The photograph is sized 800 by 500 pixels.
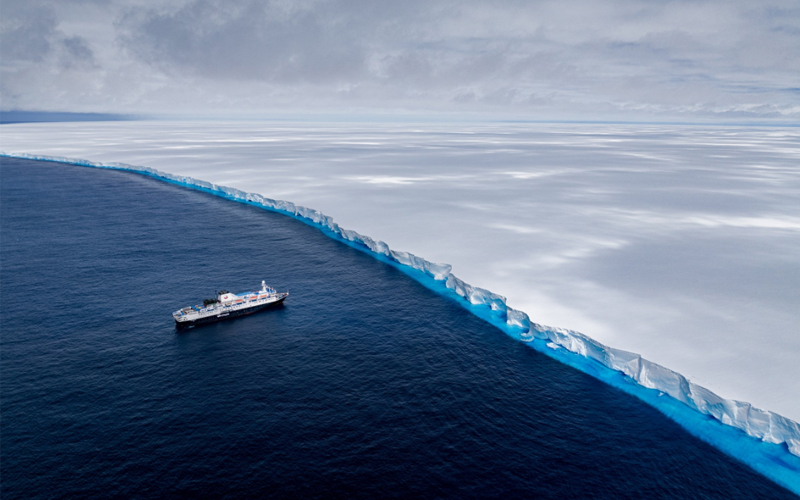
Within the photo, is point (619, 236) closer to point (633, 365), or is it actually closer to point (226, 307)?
point (633, 365)

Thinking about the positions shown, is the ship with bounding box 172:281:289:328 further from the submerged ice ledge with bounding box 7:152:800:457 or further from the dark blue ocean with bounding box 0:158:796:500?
the submerged ice ledge with bounding box 7:152:800:457

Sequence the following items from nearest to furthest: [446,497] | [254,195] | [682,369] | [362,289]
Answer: [446,497] → [682,369] → [362,289] → [254,195]

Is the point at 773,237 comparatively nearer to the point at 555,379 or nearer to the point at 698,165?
the point at 555,379

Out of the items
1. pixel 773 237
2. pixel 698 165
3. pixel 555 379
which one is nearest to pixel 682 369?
pixel 555 379

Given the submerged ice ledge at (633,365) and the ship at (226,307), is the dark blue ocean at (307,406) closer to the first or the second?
the ship at (226,307)

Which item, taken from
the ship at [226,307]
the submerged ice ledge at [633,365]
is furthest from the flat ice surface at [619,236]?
the ship at [226,307]

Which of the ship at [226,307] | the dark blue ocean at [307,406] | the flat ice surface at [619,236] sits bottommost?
the dark blue ocean at [307,406]
